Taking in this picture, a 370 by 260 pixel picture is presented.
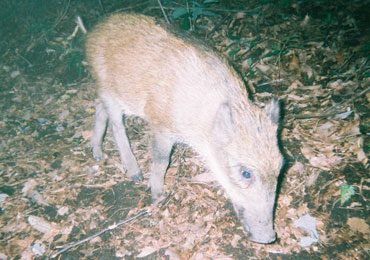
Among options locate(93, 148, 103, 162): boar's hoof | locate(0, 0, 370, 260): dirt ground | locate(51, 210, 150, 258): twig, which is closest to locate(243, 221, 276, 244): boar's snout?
locate(0, 0, 370, 260): dirt ground

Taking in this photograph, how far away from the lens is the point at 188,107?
3240 mm

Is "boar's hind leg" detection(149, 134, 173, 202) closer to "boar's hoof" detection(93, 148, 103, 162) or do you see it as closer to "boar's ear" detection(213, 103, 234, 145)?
"boar's ear" detection(213, 103, 234, 145)

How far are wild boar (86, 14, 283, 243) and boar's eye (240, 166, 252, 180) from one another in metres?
0.01

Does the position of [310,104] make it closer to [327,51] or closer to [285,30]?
[327,51]

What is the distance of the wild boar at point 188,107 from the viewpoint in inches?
108

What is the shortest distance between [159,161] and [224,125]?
1343 millimetres

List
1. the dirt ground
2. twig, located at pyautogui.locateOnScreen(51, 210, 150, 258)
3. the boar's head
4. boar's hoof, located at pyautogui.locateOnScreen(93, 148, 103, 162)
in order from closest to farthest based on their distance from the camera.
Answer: the boar's head, the dirt ground, twig, located at pyautogui.locateOnScreen(51, 210, 150, 258), boar's hoof, located at pyautogui.locateOnScreen(93, 148, 103, 162)

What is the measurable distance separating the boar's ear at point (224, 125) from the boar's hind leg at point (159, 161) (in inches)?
35.9

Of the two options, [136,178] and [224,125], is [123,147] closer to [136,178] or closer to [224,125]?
[136,178]

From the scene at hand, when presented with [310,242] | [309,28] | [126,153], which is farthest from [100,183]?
[309,28]

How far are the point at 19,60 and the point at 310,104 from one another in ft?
24.4

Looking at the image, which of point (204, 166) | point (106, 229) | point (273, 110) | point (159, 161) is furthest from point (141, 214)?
point (273, 110)

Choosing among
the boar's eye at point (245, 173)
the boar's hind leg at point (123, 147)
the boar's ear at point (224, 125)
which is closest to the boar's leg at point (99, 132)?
the boar's hind leg at point (123, 147)

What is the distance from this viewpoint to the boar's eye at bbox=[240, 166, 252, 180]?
272 cm
